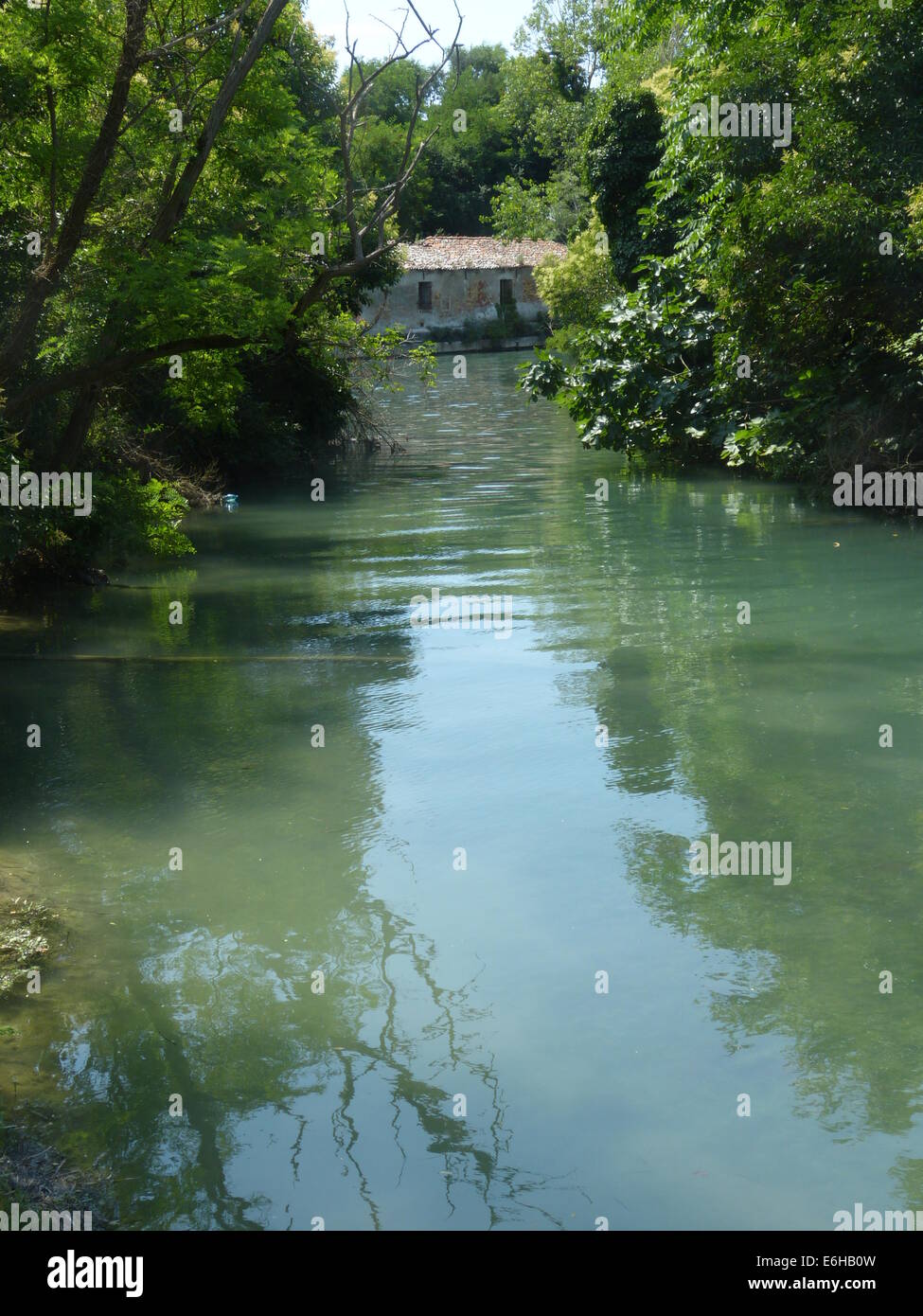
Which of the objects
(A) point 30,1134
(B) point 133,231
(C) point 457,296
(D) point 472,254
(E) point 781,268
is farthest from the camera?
(D) point 472,254

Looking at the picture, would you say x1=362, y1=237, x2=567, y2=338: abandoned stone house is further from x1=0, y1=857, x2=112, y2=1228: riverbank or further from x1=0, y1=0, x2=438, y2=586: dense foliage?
x1=0, y1=857, x2=112, y2=1228: riverbank

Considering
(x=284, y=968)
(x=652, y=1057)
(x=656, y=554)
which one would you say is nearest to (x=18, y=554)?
(x=656, y=554)

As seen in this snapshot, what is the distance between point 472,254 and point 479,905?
59.8 meters

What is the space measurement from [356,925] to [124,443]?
12.8m

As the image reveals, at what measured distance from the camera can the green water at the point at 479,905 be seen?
Answer: 4.82 metres

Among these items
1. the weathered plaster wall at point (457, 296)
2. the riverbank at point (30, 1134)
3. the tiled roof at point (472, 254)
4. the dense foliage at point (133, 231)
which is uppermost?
the tiled roof at point (472, 254)

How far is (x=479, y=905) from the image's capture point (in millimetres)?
7004

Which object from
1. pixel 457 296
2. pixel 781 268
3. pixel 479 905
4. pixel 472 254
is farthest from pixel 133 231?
pixel 472 254

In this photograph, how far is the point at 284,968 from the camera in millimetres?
6320

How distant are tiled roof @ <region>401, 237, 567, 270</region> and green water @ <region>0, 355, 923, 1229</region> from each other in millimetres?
50405

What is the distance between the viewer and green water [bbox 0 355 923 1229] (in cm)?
482

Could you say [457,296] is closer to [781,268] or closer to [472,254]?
[472,254]

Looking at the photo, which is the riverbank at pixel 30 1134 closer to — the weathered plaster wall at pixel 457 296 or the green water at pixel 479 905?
the green water at pixel 479 905

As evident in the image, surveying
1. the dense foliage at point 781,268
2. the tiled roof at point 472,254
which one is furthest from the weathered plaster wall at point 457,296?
the dense foliage at point 781,268
